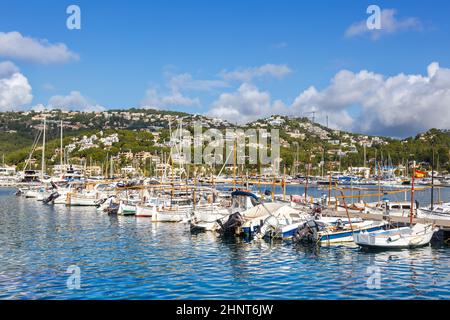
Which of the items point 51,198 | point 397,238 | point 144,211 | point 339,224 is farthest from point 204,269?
point 51,198

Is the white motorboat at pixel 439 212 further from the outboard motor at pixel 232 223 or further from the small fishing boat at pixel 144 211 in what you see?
the small fishing boat at pixel 144 211

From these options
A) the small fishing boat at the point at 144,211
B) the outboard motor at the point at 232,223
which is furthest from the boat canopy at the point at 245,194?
the small fishing boat at the point at 144,211

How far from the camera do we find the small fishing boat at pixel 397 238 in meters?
31.0

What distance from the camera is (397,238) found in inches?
1235

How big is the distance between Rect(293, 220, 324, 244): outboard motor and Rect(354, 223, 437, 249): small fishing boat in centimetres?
328

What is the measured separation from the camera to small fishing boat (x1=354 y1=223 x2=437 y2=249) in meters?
31.0

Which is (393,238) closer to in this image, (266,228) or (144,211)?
(266,228)

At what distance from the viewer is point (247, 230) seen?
3816cm

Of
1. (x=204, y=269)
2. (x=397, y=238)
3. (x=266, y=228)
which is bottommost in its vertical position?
(x=204, y=269)

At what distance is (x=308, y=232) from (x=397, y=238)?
228 inches

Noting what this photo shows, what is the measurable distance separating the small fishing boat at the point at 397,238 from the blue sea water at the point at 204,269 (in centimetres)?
66
